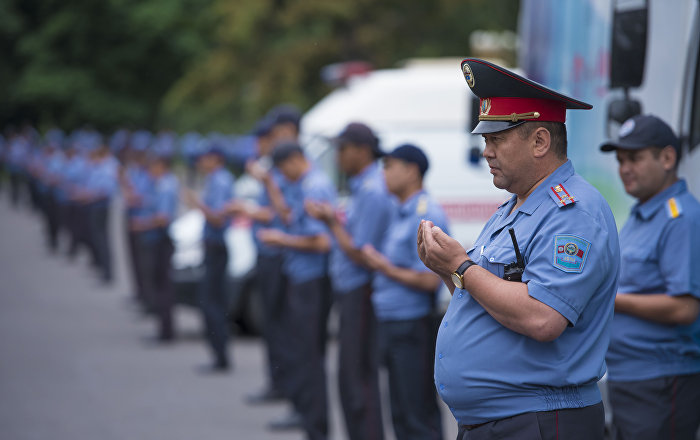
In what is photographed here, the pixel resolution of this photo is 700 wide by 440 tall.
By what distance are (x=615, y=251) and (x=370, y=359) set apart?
313 centimetres

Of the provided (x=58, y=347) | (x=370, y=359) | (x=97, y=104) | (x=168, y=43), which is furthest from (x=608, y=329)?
(x=97, y=104)

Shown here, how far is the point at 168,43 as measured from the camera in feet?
114

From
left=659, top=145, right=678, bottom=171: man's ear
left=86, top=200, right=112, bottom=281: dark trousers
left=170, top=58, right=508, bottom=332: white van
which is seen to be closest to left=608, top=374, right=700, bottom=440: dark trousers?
left=659, top=145, right=678, bottom=171: man's ear

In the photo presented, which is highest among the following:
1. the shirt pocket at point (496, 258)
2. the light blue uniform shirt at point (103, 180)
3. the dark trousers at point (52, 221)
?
the shirt pocket at point (496, 258)

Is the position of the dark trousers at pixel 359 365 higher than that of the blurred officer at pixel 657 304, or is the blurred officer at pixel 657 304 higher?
the blurred officer at pixel 657 304

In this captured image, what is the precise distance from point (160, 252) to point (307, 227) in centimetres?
441

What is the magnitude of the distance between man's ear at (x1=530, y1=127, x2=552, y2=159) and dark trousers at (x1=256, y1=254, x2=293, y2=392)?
15.3 feet

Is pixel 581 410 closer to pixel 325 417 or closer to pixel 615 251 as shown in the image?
pixel 615 251

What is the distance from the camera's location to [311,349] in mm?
6711

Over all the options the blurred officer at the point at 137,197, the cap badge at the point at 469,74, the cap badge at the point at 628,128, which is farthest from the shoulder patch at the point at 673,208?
the blurred officer at the point at 137,197

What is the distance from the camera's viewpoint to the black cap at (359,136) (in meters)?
6.10

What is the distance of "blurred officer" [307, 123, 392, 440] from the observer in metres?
5.91

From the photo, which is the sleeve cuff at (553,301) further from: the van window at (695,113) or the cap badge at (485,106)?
the van window at (695,113)

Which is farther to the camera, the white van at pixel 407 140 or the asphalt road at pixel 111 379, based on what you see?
the white van at pixel 407 140
